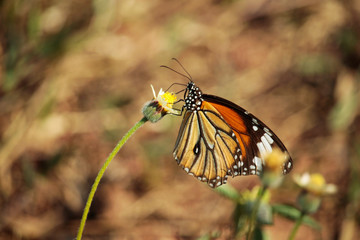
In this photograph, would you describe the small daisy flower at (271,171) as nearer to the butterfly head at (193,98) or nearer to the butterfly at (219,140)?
the butterfly at (219,140)

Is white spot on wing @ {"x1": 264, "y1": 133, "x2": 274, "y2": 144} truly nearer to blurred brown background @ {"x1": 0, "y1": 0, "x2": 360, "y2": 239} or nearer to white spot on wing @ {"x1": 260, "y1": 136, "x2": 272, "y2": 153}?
white spot on wing @ {"x1": 260, "y1": 136, "x2": 272, "y2": 153}

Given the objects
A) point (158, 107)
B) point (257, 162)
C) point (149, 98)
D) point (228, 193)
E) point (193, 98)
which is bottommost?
point (228, 193)

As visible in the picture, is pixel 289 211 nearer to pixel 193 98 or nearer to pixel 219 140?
pixel 219 140

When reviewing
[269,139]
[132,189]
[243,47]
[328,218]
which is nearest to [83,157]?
[132,189]

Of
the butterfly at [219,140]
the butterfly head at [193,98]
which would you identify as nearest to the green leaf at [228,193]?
the butterfly at [219,140]

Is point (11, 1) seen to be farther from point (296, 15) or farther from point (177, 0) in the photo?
point (296, 15)

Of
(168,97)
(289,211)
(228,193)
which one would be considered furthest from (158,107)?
(289,211)
